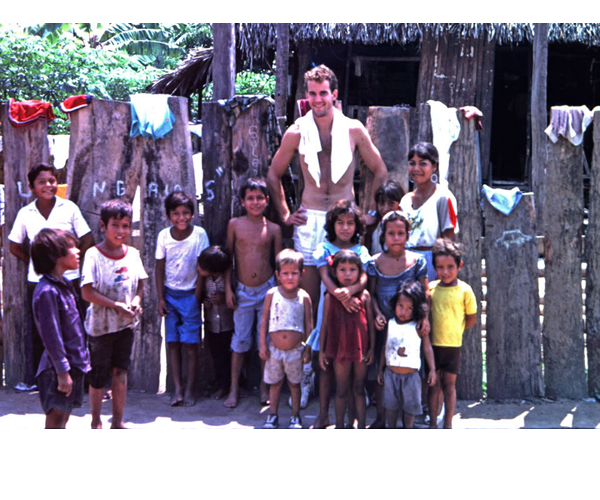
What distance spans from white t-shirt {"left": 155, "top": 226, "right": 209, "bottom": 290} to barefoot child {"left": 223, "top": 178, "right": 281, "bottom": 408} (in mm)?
229

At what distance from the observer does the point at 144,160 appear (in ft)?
16.6

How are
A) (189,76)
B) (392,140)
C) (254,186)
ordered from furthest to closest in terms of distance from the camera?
(189,76) → (392,140) → (254,186)

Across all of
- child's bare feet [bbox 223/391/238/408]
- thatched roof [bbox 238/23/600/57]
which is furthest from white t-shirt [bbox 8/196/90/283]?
thatched roof [bbox 238/23/600/57]

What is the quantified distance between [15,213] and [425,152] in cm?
306

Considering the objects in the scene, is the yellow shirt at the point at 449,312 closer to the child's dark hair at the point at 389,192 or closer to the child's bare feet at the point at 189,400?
the child's dark hair at the point at 389,192

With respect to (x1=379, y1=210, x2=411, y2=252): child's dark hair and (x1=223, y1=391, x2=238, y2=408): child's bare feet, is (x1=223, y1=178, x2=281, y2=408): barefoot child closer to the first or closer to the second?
(x1=223, y1=391, x2=238, y2=408): child's bare feet

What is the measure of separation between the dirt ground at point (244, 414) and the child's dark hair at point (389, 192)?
150cm

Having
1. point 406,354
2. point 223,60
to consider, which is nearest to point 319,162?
point 406,354

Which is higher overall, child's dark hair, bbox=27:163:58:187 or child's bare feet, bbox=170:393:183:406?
child's dark hair, bbox=27:163:58:187

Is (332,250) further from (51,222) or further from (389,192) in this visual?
(51,222)

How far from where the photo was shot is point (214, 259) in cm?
472

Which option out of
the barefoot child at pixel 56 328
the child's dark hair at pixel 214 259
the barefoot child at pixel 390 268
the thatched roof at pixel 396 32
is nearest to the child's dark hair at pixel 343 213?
the barefoot child at pixel 390 268

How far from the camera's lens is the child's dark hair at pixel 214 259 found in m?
4.72

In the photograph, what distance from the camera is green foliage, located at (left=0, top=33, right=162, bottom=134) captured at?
13.1m
